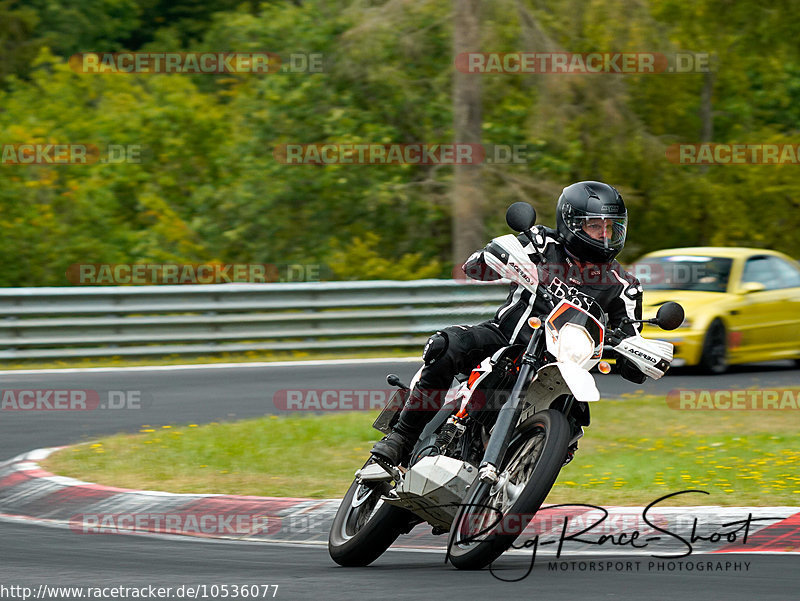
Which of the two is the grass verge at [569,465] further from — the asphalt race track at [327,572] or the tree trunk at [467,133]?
the tree trunk at [467,133]

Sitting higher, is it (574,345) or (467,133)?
(467,133)

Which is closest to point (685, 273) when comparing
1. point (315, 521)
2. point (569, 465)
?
point (569, 465)

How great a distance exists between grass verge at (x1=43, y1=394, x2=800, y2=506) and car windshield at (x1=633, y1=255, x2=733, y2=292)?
14.2ft

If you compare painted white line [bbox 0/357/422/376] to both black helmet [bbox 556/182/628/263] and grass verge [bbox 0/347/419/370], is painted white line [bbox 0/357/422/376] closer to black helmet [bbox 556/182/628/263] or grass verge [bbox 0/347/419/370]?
grass verge [bbox 0/347/419/370]

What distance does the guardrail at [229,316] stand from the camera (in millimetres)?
18016

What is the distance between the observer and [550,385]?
21.5 feet

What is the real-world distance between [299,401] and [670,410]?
12.7ft

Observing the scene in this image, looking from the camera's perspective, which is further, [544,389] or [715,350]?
[715,350]

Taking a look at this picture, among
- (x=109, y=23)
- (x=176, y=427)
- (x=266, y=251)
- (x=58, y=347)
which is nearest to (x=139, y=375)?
(x=58, y=347)

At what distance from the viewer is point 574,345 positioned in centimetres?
634

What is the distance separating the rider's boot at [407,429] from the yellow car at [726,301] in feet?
31.8

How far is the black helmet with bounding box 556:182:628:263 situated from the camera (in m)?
6.80

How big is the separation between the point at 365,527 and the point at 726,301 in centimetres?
1119

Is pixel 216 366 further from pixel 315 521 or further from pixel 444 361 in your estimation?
pixel 444 361
